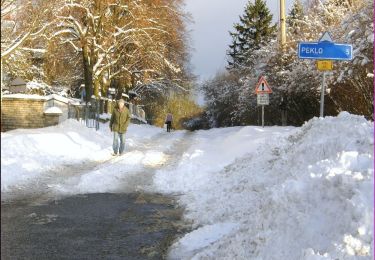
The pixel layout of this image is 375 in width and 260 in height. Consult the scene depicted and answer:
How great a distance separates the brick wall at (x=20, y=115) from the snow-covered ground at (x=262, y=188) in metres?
0.07

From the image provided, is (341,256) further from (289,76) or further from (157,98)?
(157,98)

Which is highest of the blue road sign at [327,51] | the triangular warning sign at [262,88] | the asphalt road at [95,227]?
the blue road sign at [327,51]

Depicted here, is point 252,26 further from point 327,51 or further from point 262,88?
point 327,51

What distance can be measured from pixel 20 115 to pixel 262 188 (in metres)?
5.02

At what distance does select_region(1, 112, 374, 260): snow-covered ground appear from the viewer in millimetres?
4207

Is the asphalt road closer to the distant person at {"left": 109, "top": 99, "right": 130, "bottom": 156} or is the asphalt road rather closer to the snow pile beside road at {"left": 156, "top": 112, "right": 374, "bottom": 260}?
the snow pile beside road at {"left": 156, "top": 112, "right": 374, "bottom": 260}

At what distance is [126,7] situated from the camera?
2944 cm

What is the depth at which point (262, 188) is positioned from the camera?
7812 millimetres

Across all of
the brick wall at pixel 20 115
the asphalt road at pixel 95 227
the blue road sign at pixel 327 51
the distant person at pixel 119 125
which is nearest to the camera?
the brick wall at pixel 20 115

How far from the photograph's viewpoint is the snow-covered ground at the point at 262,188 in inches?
166

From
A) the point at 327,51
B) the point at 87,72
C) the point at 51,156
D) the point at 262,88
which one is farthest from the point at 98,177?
the point at 87,72

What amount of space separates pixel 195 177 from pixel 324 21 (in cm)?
2416

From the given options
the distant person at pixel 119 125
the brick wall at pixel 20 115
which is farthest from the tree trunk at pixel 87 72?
the brick wall at pixel 20 115

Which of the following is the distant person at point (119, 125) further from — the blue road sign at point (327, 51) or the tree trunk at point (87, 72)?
the tree trunk at point (87, 72)
